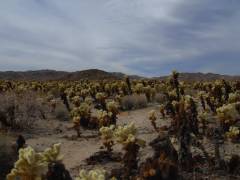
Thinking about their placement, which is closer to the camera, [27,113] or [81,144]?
[81,144]

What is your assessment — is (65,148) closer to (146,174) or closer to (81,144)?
(81,144)

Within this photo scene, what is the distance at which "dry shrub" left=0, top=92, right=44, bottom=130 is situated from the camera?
15430 millimetres

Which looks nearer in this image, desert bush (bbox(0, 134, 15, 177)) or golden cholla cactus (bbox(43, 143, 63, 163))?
golden cholla cactus (bbox(43, 143, 63, 163))

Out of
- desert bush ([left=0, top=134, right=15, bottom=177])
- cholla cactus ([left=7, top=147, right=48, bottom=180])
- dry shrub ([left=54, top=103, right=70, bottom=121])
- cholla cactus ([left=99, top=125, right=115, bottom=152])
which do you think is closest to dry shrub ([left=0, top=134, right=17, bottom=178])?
desert bush ([left=0, top=134, right=15, bottom=177])

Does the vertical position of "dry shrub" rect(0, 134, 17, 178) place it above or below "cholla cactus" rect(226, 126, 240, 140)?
below

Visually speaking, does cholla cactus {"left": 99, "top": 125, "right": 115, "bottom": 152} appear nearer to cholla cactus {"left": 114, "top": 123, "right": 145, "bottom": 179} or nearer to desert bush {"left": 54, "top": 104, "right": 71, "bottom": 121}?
cholla cactus {"left": 114, "top": 123, "right": 145, "bottom": 179}

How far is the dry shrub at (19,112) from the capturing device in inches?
607

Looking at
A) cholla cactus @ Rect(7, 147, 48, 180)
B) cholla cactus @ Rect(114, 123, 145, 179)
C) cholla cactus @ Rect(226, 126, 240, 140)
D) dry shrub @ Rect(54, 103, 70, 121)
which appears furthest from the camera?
dry shrub @ Rect(54, 103, 70, 121)

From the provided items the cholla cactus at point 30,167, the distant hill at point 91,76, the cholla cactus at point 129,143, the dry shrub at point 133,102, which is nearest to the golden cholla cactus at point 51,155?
the cholla cactus at point 30,167

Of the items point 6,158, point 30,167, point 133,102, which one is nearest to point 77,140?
point 6,158

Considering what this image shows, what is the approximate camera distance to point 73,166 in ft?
34.5

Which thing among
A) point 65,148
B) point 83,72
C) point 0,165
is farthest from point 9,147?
point 83,72

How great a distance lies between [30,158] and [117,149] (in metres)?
6.87

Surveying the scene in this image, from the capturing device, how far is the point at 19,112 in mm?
16859
